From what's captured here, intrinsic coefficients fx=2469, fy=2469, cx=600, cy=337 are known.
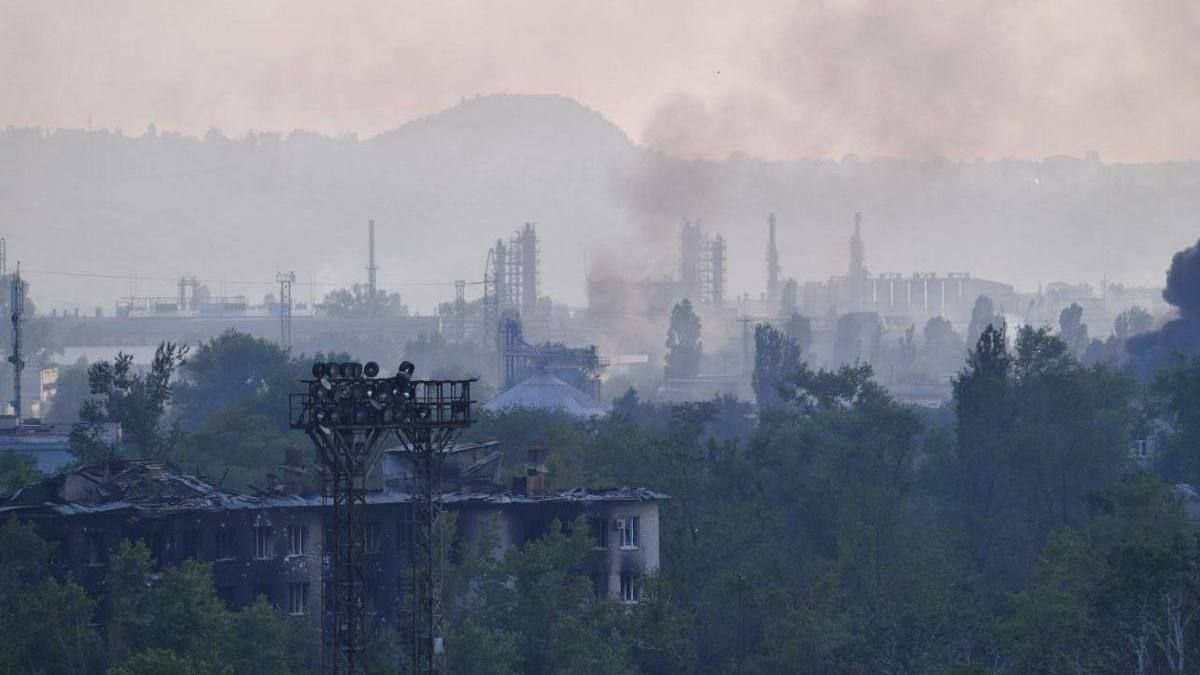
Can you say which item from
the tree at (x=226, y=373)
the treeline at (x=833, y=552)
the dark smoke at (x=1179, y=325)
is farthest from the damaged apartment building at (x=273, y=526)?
the dark smoke at (x=1179, y=325)

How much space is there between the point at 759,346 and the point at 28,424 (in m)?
57.0

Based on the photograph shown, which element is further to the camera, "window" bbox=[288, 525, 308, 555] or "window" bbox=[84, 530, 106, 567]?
"window" bbox=[288, 525, 308, 555]

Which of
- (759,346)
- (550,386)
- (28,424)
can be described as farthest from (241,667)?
(759,346)

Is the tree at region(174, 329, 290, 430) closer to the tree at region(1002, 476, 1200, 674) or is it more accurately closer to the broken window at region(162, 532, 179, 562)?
the broken window at region(162, 532, 179, 562)

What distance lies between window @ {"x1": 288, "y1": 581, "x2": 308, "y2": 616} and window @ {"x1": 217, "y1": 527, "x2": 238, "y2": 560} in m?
1.50

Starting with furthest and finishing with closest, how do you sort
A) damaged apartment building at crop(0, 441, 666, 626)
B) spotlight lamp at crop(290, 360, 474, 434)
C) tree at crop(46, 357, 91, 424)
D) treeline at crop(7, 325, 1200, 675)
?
tree at crop(46, 357, 91, 424) < damaged apartment building at crop(0, 441, 666, 626) < treeline at crop(7, 325, 1200, 675) < spotlight lamp at crop(290, 360, 474, 434)

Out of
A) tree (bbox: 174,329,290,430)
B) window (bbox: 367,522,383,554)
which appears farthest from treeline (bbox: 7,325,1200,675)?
tree (bbox: 174,329,290,430)

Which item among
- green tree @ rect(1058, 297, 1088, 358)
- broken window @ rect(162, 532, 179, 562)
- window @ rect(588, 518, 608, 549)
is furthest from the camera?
green tree @ rect(1058, 297, 1088, 358)

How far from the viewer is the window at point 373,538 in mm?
55250

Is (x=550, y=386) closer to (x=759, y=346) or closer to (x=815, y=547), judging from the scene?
(x=759, y=346)

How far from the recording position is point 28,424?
310 feet

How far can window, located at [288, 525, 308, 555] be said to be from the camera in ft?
178

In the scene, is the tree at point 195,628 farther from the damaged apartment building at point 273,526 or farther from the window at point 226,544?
the window at point 226,544

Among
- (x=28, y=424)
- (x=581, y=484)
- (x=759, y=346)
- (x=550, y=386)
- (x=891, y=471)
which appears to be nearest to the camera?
(x=581, y=484)
